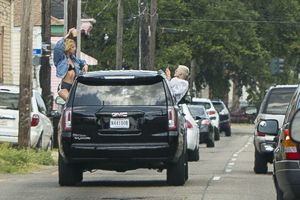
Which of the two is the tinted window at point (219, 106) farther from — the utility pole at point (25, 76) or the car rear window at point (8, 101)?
the utility pole at point (25, 76)

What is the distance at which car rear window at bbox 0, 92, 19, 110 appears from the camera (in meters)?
24.1

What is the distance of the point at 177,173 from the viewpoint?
15.9 metres

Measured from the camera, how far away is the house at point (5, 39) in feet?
122

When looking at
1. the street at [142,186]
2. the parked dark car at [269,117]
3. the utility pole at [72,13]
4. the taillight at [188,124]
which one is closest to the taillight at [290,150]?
the street at [142,186]

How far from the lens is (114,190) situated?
15391 mm

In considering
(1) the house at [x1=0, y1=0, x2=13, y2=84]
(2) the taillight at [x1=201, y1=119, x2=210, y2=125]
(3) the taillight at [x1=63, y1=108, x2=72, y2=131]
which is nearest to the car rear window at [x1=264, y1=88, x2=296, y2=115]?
(3) the taillight at [x1=63, y1=108, x2=72, y2=131]

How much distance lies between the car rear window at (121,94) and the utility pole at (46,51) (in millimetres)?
13592

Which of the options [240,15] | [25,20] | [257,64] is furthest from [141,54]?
[25,20]

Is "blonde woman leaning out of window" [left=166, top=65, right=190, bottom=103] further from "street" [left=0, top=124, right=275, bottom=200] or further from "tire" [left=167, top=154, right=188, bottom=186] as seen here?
"tire" [left=167, top=154, right=188, bottom=186]

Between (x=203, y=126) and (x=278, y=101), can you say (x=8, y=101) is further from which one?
(x=203, y=126)

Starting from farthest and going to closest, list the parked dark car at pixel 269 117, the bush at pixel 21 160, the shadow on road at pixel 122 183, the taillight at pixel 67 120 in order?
the bush at pixel 21 160 → the parked dark car at pixel 269 117 → the shadow on road at pixel 122 183 → the taillight at pixel 67 120

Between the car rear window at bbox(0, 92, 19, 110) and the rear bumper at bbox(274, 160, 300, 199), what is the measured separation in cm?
1429

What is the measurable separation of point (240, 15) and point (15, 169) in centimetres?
3860

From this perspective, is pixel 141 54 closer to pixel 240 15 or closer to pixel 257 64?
pixel 240 15
